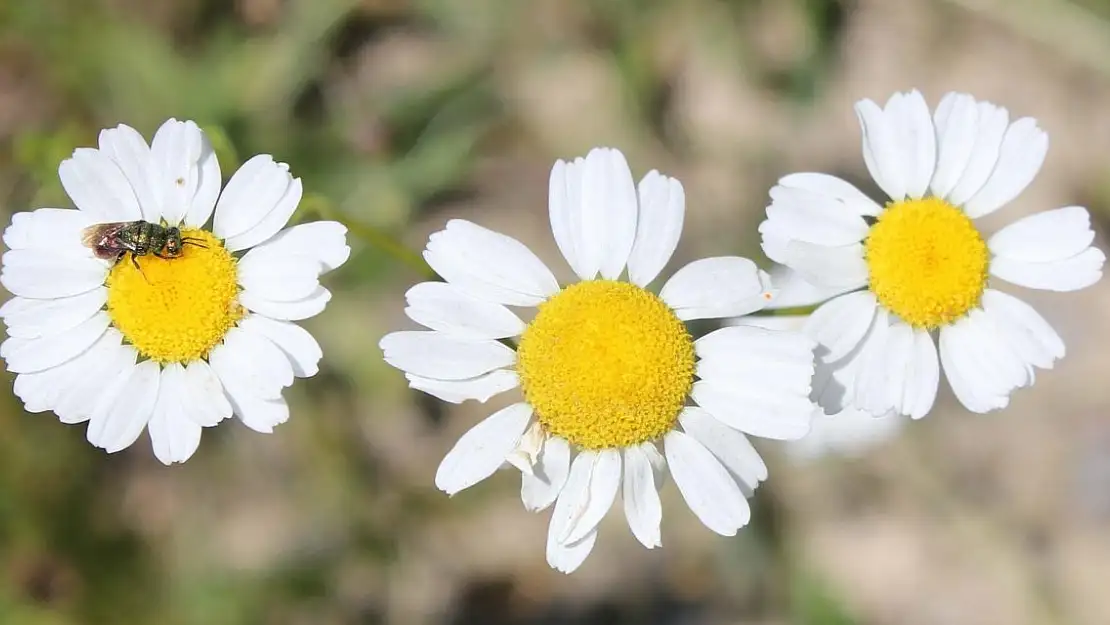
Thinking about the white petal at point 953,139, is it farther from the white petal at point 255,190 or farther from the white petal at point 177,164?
the white petal at point 177,164

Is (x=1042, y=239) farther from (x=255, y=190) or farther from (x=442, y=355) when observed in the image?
(x=255, y=190)

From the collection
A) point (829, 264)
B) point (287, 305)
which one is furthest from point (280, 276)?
point (829, 264)

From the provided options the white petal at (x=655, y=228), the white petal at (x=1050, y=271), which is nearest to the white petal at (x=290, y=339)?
the white petal at (x=655, y=228)

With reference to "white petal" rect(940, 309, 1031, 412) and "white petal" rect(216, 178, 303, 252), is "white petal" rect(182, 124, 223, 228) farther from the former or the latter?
"white petal" rect(940, 309, 1031, 412)

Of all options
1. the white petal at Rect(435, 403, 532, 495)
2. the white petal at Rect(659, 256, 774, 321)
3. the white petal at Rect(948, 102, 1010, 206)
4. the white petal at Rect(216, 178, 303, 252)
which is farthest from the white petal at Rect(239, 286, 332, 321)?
the white petal at Rect(948, 102, 1010, 206)

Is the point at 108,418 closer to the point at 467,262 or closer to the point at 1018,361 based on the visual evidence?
the point at 467,262

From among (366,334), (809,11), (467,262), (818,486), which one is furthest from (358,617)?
(809,11)
